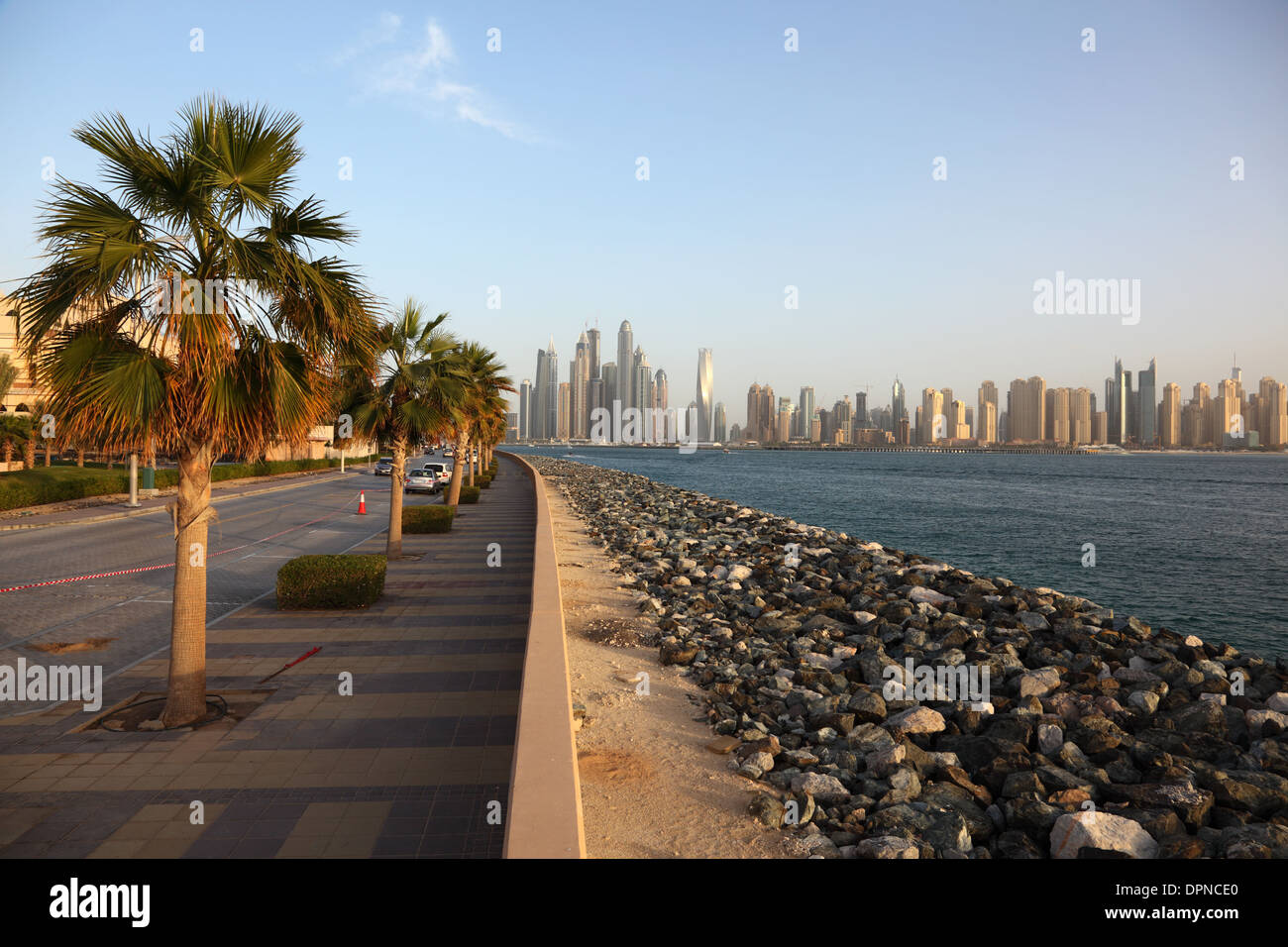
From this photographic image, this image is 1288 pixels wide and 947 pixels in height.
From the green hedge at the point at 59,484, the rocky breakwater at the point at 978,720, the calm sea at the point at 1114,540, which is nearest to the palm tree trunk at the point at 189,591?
the rocky breakwater at the point at 978,720

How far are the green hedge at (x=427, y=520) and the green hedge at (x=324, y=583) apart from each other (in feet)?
31.3

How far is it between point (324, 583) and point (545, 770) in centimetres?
898

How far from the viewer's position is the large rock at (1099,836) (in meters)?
5.09

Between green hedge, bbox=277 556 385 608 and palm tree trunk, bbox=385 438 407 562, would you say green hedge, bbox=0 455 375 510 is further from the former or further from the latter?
green hedge, bbox=277 556 385 608

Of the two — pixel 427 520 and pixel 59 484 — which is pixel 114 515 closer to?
pixel 59 484

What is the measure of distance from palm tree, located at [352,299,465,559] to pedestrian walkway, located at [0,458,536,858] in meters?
6.67

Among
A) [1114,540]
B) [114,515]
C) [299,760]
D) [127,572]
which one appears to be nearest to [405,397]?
[127,572]

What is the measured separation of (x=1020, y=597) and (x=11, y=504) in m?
32.6

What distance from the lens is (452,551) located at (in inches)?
750

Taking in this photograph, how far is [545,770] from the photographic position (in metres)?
4.49

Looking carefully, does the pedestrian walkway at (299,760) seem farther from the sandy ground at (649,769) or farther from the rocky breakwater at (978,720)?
the rocky breakwater at (978,720)

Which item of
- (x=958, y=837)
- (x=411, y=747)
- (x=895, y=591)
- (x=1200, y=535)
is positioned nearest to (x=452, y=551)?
(x=895, y=591)
